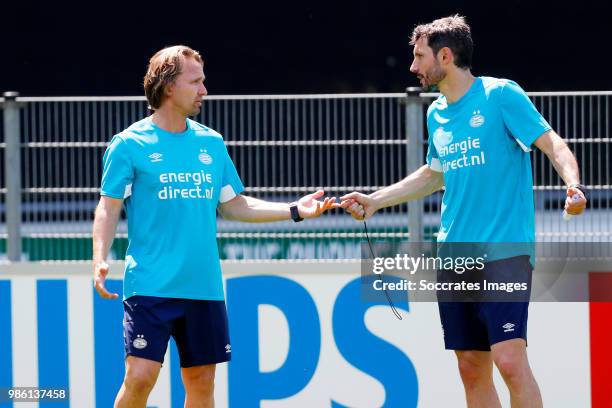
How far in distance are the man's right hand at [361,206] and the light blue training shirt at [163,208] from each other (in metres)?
0.75

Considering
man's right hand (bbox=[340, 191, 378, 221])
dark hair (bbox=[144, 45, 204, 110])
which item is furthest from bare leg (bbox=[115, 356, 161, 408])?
man's right hand (bbox=[340, 191, 378, 221])

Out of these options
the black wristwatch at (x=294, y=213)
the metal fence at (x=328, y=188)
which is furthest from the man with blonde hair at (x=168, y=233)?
the metal fence at (x=328, y=188)

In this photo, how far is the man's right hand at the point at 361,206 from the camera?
219 inches

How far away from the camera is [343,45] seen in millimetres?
13555

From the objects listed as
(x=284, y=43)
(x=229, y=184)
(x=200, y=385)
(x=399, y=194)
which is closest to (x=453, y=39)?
(x=399, y=194)

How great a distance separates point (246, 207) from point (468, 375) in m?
1.17

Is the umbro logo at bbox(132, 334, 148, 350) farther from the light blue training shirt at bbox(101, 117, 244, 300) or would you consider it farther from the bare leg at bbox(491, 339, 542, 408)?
the bare leg at bbox(491, 339, 542, 408)

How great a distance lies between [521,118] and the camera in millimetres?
5027

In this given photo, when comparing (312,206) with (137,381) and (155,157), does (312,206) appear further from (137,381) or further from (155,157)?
(137,381)

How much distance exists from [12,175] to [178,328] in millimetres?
2121

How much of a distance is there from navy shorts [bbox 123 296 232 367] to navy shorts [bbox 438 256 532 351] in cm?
94

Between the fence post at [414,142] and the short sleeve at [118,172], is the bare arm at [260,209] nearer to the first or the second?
the short sleeve at [118,172]

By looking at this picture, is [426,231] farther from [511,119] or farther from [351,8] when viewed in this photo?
[351,8]

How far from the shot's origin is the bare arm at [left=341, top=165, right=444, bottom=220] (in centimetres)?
553
